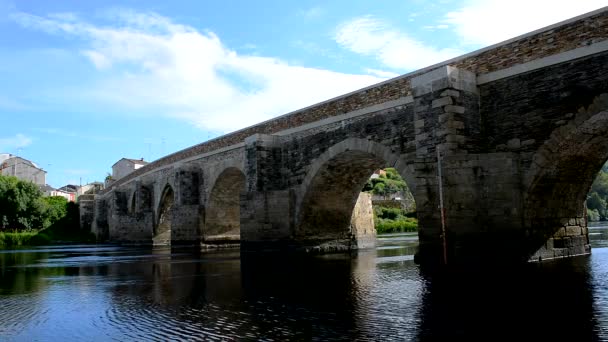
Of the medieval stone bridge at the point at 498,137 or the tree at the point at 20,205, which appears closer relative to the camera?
the medieval stone bridge at the point at 498,137

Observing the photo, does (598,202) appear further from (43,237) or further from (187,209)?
(43,237)

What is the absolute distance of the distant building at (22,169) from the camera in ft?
216

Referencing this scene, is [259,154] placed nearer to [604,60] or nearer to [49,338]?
[604,60]

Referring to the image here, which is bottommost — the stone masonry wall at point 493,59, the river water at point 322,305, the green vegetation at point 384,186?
the river water at point 322,305

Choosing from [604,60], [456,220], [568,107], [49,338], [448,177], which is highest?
[604,60]

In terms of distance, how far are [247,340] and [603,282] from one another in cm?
558

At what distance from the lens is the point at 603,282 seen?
7.76m

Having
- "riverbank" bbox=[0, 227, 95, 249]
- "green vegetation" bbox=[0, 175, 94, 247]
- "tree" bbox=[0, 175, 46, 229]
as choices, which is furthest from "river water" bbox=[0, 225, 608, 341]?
"tree" bbox=[0, 175, 46, 229]

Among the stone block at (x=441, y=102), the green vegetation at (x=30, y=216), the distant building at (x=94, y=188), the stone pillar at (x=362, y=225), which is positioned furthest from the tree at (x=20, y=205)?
the stone block at (x=441, y=102)

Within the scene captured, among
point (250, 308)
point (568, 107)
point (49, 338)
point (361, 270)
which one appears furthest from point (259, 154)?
point (49, 338)

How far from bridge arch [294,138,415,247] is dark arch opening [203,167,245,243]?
6.08 m

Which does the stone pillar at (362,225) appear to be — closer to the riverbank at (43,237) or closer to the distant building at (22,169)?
the riverbank at (43,237)

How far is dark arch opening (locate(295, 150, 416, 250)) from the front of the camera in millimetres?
16234

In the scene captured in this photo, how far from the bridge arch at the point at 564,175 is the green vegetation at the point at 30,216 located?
119 ft
